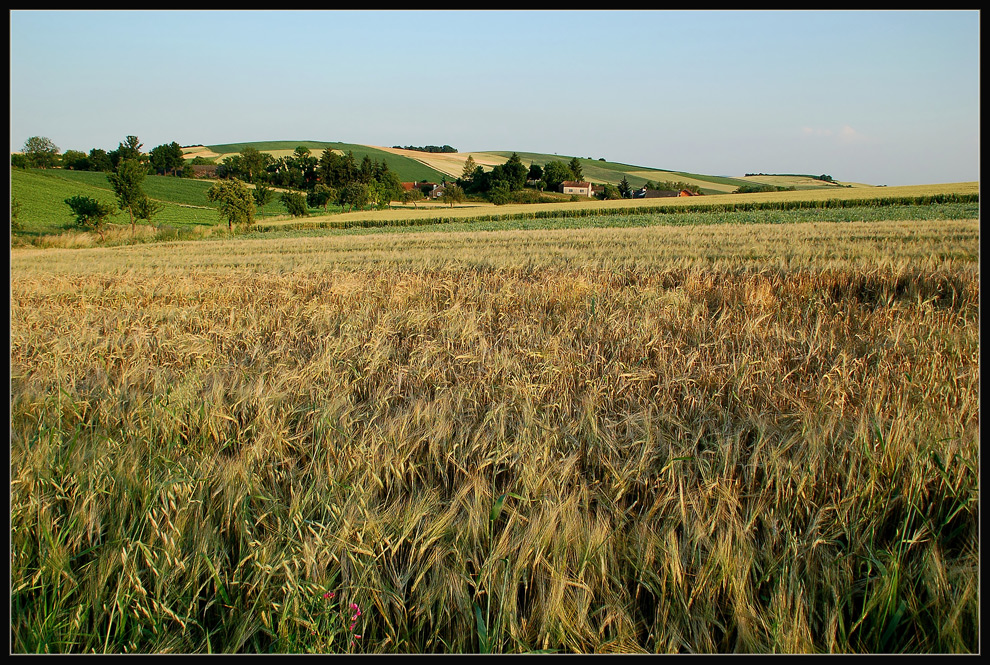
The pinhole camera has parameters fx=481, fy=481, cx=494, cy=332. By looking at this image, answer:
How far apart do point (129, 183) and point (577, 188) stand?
67098 mm

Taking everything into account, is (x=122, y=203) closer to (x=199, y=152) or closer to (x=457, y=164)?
(x=199, y=152)

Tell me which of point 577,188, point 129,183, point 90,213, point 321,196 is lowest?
point 90,213

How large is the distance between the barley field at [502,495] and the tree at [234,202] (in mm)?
41492

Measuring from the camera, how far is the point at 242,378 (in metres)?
2.28

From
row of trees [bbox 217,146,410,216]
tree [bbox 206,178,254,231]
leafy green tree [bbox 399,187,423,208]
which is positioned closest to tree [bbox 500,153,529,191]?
leafy green tree [bbox 399,187,423,208]

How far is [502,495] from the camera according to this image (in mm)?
1303

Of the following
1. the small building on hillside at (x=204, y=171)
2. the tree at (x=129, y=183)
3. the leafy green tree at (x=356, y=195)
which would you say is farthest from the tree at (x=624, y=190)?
the small building on hillside at (x=204, y=171)

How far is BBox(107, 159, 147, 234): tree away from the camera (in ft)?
119

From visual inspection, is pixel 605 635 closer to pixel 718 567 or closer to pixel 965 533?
pixel 718 567

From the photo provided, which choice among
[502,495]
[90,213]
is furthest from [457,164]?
[502,495]

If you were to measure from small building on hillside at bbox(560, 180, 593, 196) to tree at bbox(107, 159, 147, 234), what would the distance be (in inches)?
2507

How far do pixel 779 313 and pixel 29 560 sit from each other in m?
4.21

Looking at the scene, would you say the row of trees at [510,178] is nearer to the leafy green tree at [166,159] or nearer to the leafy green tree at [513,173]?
the leafy green tree at [513,173]

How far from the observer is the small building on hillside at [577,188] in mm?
84750
